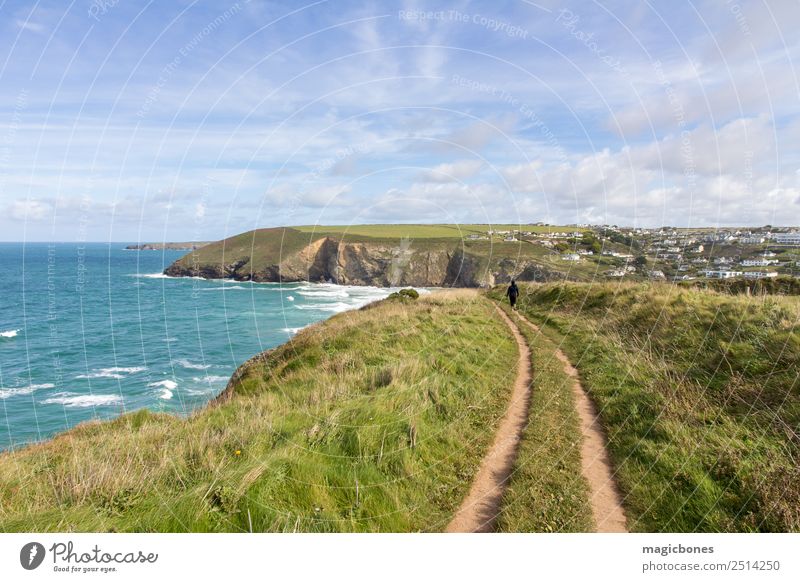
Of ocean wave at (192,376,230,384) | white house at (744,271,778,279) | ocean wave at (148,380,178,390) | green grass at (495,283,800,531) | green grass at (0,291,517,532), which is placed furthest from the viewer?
ocean wave at (192,376,230,384)

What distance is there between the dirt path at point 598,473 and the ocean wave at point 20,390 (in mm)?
36106

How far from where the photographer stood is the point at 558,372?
43.3ft

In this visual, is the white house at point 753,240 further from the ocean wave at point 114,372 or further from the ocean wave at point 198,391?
the ocean wave at point 114,372

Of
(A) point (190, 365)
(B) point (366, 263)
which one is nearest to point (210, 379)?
(A) point (190, 365)

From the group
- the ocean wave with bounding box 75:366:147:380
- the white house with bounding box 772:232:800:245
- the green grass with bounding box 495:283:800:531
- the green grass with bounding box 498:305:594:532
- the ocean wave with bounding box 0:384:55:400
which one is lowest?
the ocean wave with bounding box 0:384:55:400

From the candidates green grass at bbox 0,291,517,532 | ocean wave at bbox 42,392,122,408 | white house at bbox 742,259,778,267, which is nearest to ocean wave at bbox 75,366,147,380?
ocean wave at bbox 42,392,122,408

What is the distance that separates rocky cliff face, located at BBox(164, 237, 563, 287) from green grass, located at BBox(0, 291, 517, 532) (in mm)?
90416

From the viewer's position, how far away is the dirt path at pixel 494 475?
6.00m

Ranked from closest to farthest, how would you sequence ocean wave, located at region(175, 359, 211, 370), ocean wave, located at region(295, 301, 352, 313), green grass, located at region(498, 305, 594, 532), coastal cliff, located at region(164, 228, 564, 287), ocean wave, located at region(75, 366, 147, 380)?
1. green grass, located at region(498, 305, 594, 532)
2. ocean wave, located at region(75, 366, 147, 380)
3. ocean wave, located at region(175, 359, 211, 370)
4. ocean wave, located at region(295, 301, 352, 313)
5. coastal cliff, located at region(164, 228, 564, 287)

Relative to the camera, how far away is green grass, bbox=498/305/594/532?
230 inches

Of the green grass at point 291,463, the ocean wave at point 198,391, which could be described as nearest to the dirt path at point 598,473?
the green grass at point 291,463

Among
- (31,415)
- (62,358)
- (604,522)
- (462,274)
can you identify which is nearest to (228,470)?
(604,522)

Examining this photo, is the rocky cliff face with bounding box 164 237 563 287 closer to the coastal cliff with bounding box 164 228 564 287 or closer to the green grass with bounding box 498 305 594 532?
the coastal cliff with bounding box 164 228 564 287
